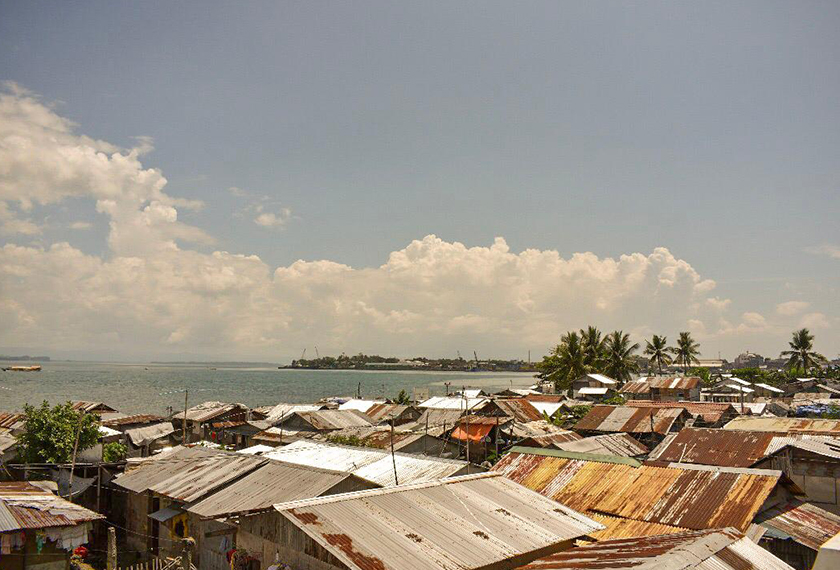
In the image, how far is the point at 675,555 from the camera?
31.2ft

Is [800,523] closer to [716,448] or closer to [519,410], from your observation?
[716,448]

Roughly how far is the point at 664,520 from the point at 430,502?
7689 mm

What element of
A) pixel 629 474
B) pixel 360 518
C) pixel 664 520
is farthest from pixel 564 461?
pixel 360 518

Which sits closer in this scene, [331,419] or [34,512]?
[34,512]

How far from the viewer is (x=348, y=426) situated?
133 ft

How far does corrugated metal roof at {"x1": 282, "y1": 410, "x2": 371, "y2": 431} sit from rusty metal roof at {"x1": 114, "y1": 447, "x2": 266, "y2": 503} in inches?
602

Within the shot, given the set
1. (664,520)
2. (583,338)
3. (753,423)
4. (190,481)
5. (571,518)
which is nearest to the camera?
(571,518)

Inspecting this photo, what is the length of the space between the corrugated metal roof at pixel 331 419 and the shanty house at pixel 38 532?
23.5 metres

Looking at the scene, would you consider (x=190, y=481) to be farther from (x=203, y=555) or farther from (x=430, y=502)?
(x=430, y=502)

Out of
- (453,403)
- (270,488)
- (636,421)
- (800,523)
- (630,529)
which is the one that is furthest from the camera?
(453,403)

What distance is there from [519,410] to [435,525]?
1314 inches

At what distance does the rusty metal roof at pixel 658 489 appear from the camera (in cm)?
1633

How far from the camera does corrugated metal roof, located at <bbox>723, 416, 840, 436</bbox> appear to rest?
99.1ft

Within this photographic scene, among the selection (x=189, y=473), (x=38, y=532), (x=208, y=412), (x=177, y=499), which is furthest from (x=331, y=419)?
(x=38, y=532)
